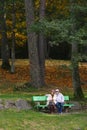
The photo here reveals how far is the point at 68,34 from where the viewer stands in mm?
18797

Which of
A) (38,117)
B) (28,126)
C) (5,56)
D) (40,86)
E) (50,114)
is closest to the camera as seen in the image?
(28,126)

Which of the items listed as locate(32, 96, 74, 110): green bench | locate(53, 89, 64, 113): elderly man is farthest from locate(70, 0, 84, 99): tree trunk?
locate(53, 89, 64, 113): elderly man

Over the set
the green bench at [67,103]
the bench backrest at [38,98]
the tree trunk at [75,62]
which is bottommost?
the green bench at [67,103]

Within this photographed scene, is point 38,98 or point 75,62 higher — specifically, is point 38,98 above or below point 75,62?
below

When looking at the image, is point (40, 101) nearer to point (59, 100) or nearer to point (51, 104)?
point (51, 104)

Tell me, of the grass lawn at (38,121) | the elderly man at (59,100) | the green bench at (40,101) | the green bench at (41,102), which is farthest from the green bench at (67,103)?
the grass lawn at (38,121)

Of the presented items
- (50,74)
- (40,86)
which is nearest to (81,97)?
(40,86)

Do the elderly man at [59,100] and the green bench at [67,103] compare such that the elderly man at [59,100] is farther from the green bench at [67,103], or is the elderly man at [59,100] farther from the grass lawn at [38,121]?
the grass lawn at [38,121]

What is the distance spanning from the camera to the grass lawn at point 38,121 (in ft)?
56.3

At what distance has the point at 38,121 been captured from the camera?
707 inches

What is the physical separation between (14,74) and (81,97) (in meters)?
12.2

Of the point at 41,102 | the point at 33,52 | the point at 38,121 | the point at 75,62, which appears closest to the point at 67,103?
the point at 41,102

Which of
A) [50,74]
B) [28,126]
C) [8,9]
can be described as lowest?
[50,74]

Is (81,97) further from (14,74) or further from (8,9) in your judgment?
(8,9)
